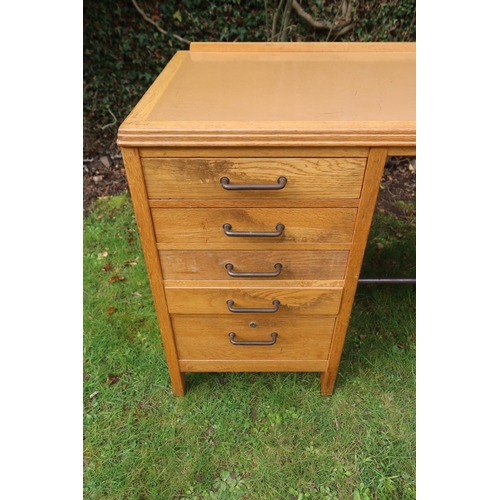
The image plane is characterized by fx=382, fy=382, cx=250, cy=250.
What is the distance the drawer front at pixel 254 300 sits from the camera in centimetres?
138

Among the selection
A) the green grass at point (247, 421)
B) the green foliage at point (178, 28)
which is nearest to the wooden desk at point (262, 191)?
the green grass at point (247, 421)

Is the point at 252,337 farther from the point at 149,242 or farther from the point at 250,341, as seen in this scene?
the point at 149,242

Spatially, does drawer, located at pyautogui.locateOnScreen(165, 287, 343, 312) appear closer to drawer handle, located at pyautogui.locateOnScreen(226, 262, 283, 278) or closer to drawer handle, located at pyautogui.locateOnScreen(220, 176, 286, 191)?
drawer handle, located at pyautogui.locateOnScreen(226, 262, 283, 278)

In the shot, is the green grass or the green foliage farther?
the green foliage

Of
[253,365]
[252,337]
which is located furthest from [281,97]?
[253,365]

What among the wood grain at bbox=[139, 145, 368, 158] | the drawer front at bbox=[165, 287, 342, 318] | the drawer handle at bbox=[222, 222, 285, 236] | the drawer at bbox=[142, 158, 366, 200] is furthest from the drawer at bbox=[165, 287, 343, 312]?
the wood grain at bbox=[139, 145, 368, 158]

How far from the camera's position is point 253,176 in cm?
112

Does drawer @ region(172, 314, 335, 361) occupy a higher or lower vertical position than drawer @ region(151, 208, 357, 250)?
lower

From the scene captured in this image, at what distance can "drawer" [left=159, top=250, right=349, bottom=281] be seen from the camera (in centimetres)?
130

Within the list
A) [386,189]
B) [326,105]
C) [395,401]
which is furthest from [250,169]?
[386,189]

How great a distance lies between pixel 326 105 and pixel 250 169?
33cm

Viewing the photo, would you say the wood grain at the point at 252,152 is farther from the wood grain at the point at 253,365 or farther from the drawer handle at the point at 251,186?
the wood grain at the point at 253,365

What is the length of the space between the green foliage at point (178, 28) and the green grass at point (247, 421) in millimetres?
1821

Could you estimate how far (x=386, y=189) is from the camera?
3.20 metres
